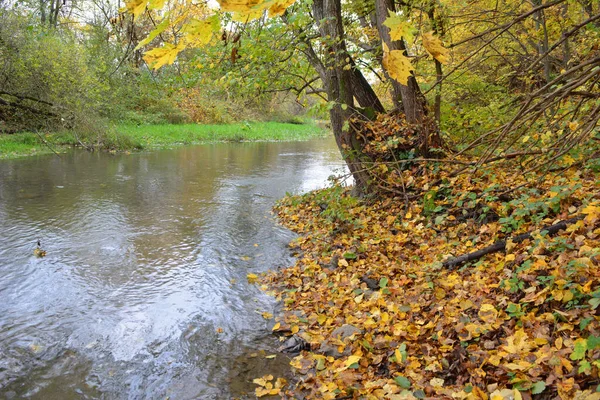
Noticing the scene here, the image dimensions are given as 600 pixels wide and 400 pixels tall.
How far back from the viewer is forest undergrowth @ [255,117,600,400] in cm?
264

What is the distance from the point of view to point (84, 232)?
23.6 feet

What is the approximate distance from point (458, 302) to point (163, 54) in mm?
3155

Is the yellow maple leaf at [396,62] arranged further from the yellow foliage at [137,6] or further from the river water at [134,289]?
the river water at [134,289]

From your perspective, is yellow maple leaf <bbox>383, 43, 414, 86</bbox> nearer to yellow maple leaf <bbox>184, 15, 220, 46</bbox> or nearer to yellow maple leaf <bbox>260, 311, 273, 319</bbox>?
yellow maple leaf <bbox>184, 15, 220, 46</bbox>

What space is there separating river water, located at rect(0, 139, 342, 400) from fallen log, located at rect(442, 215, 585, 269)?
1.98 metres

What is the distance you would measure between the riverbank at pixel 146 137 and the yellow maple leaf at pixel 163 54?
174 inches

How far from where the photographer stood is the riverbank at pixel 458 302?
2.63 metres

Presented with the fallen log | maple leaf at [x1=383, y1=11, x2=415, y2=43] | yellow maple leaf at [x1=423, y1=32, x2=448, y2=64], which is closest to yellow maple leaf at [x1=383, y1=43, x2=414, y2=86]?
maple leaf at [x1=383, y1=11, x2=415, y2=43]

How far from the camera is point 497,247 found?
417 centimetres

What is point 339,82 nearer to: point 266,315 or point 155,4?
point 266,315

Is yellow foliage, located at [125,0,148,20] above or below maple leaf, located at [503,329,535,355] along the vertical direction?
above

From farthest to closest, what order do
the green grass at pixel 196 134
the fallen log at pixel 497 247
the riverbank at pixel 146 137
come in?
the green grass at pixel 196 134
the riverbank at pixel 146 137
the fallen log at pixel 497 247

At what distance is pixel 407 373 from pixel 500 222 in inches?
87.7

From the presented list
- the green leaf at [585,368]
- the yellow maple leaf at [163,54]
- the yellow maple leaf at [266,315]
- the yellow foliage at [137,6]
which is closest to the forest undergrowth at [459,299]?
the green leaf at [585,368]
